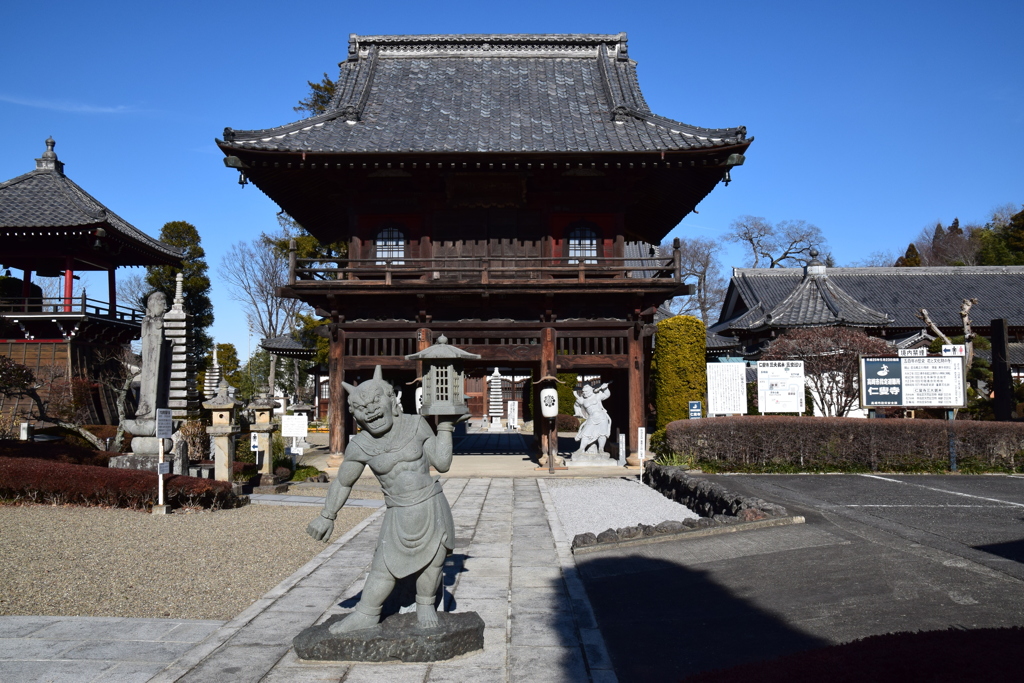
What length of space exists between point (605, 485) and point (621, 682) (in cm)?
1031

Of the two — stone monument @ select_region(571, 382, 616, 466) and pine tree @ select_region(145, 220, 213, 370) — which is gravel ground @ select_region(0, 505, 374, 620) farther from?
pine tree @ select_region(145, 220, 213, 370)

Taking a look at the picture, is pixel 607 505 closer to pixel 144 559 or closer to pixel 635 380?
pixel 635 380

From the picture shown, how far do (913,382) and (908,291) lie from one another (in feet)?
75.8

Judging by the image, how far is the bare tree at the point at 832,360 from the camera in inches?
795

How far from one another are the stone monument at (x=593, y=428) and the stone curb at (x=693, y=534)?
943 centimetres

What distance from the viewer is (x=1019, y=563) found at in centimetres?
673

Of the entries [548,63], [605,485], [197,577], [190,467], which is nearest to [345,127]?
[548,63]

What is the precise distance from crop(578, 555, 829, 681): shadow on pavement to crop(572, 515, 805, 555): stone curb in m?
0.86

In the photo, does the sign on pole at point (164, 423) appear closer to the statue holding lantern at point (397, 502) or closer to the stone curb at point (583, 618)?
the stone curb at point (583, 618)

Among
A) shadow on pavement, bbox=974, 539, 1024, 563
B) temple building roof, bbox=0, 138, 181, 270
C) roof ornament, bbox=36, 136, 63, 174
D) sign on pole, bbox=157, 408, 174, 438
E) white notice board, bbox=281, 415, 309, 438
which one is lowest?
shadow on pavement, bbox=974, 539, 1024, 563

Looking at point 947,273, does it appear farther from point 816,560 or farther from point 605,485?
point 816,560

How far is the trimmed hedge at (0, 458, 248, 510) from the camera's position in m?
10.8

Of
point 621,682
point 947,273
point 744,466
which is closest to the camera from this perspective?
point 621,682

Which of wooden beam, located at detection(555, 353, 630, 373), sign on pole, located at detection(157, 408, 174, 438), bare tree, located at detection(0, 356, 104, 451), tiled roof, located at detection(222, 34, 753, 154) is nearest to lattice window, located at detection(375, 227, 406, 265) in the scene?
tiled roof, located at detection(222, 34, 753, 154)
